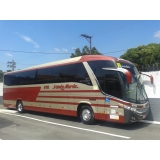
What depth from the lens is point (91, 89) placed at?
8805mm

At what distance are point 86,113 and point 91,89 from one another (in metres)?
1.28

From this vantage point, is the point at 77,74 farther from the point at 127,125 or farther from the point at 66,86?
the point at 127,125

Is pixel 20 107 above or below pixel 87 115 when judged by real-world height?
below

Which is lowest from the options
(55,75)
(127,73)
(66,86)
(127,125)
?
(127,125)

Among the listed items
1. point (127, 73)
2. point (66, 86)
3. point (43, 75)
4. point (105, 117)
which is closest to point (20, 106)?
point (43, 75)

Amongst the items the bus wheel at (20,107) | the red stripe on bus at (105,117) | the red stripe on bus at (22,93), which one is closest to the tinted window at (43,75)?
the red stripe on bus at (22,93)

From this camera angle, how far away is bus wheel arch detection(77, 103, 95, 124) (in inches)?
350

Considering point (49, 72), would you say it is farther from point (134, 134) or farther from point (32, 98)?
point (134, 134)

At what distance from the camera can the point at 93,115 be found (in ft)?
28.8

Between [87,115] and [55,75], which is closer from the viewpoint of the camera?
[87,115]

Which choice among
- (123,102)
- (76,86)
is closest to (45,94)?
(76,86)

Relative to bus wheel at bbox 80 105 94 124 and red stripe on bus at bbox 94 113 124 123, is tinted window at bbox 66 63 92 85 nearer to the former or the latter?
bus wheel at bbox 80 105 94 124

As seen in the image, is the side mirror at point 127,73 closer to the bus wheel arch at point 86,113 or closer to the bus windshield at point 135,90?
the bus windshield at point 135,90

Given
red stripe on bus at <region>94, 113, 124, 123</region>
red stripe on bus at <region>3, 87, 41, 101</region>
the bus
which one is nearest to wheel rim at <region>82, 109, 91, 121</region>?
the bus
